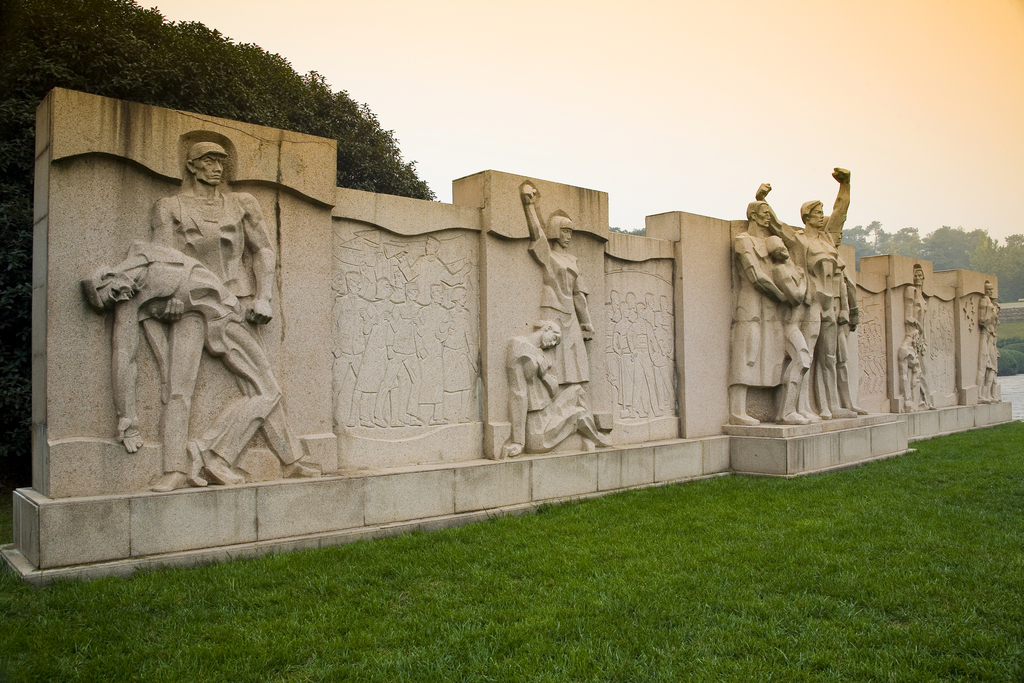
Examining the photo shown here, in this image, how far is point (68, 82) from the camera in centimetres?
1038

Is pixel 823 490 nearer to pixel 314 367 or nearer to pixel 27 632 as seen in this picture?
pixel 314 367

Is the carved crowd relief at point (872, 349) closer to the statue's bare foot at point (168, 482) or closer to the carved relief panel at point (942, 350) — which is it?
the carved relief panel at point (942, 350)

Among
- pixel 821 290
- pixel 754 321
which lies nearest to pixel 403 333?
pixel 754 321

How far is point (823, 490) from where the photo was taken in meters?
8.72

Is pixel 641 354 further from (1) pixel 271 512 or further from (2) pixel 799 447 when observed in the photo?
(1) pixel 271 512

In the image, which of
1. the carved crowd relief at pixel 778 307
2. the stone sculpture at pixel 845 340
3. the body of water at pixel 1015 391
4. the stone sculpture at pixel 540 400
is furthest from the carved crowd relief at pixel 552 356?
the body of water at pixel 1015 391

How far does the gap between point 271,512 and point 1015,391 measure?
105ft

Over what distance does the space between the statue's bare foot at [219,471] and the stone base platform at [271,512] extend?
0.36 feet

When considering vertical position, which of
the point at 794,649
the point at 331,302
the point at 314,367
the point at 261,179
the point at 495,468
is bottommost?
the point at 794,649

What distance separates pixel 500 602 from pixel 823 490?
5213 mm

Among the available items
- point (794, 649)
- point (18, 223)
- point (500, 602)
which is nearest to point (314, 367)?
point (500, 602)

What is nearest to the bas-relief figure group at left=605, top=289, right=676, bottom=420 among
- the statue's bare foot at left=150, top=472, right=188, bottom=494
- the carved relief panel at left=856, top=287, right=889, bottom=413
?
the statue's bare foot at left=150, top=472, right=188, bottom=494

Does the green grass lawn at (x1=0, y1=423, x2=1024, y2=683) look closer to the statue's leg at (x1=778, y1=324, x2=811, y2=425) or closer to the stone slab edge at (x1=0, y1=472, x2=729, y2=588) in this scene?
the stone slab edge at (x1=0, y1=472, x2=729, y2=588)

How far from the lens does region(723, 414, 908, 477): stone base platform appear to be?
385 inches
